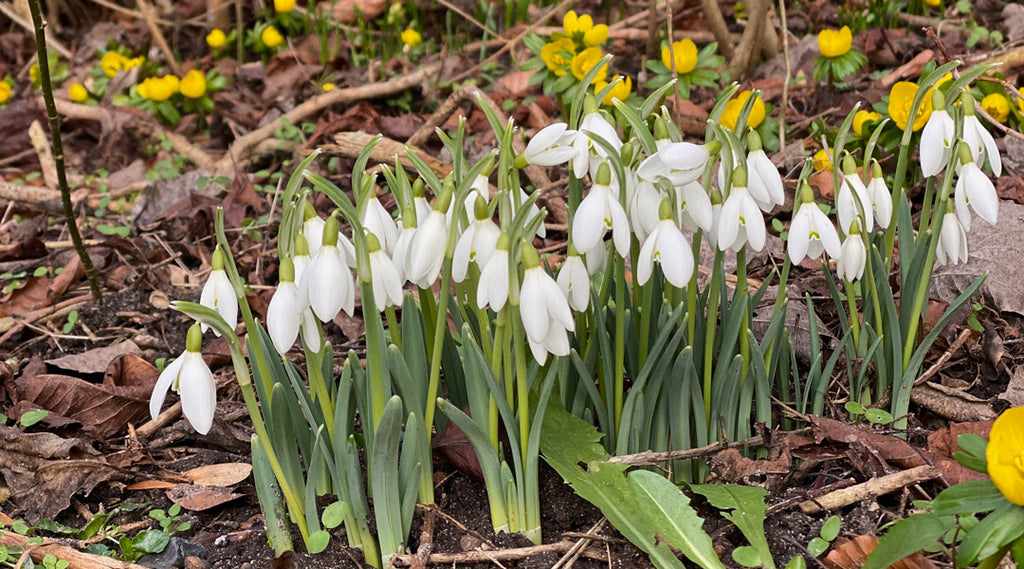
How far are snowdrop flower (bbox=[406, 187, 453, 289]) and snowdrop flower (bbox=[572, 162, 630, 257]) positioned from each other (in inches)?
7.8

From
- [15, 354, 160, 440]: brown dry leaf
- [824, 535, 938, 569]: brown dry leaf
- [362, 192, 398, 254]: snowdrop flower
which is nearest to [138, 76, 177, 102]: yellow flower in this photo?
[15, 354, 160, 440]: brown dry leaf

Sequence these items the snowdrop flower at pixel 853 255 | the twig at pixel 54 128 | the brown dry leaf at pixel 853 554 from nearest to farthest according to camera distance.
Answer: the brown dry leaf at pixel 853 554 → the snowdrop flower at pixel 853 255 → the twig at pixel 54 128

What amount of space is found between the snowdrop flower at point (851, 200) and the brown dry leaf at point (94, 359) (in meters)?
1.86

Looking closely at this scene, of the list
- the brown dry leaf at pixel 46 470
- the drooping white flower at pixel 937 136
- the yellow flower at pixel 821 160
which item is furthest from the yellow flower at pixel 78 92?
the drooping white flower at pixel 937 136

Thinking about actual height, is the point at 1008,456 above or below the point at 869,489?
above

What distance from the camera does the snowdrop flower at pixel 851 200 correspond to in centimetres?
165

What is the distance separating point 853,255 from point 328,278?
916 mm

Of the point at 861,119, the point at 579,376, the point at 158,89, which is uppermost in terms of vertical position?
the point at 861,119

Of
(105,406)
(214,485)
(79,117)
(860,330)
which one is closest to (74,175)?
(79,117)

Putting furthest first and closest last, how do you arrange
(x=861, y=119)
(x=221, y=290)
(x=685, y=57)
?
1. (x=685, y=57)
2. (x=861, y=119)
3. (x=221, y=290)

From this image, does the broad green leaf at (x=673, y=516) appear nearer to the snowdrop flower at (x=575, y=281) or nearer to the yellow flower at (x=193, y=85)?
the snowdrop flower at (x=575, y=281)

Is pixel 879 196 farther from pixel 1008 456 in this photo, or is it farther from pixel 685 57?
pixel 685 57

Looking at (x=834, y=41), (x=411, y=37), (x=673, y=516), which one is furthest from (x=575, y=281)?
(x=411, y=37)

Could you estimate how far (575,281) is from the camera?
1.44 metres
